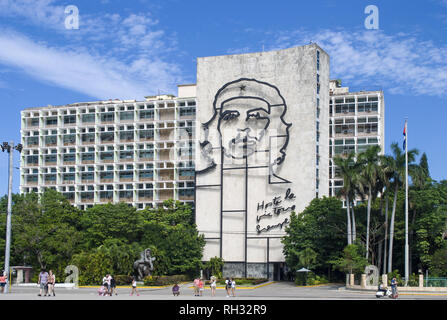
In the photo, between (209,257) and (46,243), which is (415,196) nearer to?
(209,257)

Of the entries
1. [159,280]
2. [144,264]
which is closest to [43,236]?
[144,264]

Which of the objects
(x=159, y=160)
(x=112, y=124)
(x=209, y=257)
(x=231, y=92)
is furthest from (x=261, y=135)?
(x=112, y=124)

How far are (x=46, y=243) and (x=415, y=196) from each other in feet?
164

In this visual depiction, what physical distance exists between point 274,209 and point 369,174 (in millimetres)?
25526

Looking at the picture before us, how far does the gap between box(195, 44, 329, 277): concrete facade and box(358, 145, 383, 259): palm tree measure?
18.5 m

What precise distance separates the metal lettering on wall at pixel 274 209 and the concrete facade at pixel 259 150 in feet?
0.49

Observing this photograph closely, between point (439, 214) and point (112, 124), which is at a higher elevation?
point (112, 124)

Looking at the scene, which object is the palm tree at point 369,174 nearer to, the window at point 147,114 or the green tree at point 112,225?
the green tree at point 112,225

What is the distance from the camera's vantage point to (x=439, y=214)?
7375cm

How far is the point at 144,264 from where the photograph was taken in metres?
83.2

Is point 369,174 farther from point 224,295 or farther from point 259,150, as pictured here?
point 259,150

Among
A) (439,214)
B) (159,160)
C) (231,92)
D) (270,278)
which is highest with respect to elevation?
(231,92)

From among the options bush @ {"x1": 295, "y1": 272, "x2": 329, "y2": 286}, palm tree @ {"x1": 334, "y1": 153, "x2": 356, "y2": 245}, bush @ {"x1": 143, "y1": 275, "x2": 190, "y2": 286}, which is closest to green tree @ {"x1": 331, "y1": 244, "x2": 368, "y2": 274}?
palm tree @ {"x1": 334, "y1": 153, "x2": 356, "y2": 245}

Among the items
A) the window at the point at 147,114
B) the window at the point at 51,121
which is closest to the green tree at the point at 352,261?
the window at the point at 147,114
